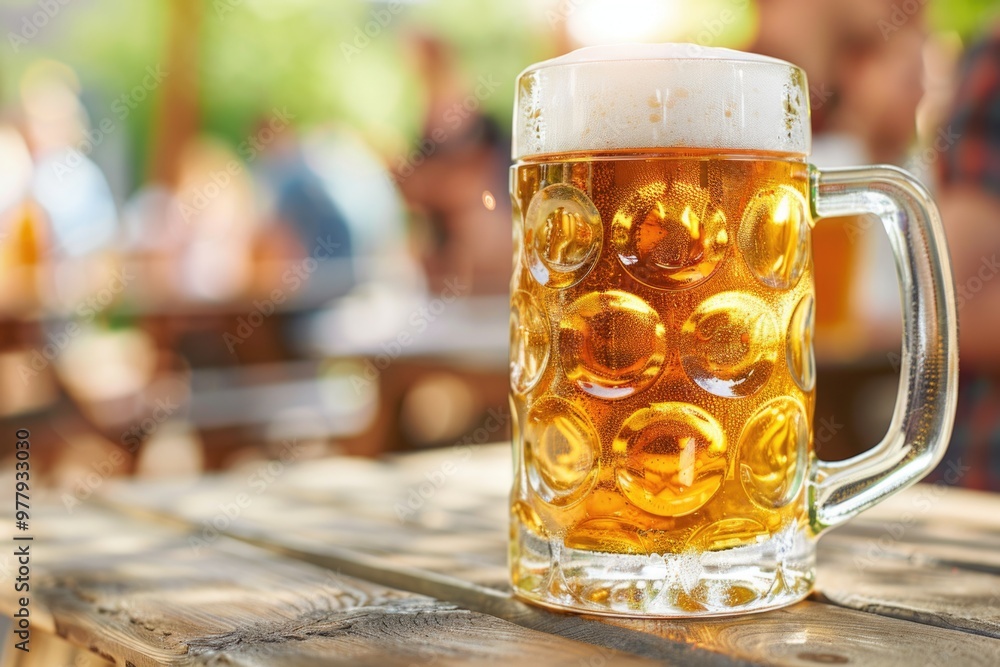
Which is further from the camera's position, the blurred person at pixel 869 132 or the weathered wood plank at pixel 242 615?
the blurred person at pixel 869 132

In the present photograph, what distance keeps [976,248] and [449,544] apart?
1.52 m

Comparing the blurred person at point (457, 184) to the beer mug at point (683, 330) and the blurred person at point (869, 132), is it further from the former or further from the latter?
the beer mug at point (683, 330)

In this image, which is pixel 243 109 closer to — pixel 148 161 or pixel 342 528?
pixel 148 161

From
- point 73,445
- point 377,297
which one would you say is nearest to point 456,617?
point 73,445

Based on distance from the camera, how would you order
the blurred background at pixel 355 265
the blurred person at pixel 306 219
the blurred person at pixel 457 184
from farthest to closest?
the blurred person at pixel 306 219 → the blurred person at pixel 457 184 → the blurred background at pixel 355 265

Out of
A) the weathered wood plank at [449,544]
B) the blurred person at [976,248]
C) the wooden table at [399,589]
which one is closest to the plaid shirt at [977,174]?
the blurred person at [976,248]

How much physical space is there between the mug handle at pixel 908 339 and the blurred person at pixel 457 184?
3.21 meters

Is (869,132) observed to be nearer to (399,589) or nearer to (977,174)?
(977,174)

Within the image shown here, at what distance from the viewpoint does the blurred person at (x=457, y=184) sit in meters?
4.26

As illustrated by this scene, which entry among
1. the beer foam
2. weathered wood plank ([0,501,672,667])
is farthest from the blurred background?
the beer foam

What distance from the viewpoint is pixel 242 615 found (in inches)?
32.8

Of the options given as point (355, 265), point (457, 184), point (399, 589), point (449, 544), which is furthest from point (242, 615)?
point (355, 265)

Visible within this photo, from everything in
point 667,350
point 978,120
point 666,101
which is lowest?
point 667,350

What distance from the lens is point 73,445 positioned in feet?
13.9
